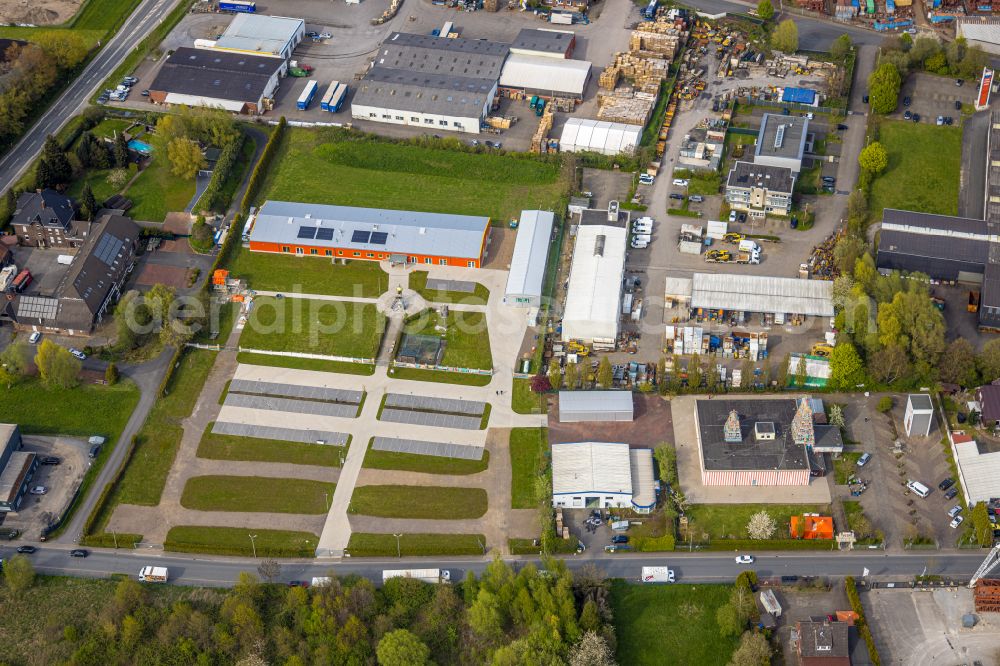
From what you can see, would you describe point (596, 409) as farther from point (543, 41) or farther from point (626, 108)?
point (543, 41)

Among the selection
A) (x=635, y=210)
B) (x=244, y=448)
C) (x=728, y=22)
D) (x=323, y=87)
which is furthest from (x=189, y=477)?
(x=728, y=22)

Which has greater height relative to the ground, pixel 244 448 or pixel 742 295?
pixel 742 295

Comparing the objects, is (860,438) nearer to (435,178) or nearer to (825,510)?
(825,510)

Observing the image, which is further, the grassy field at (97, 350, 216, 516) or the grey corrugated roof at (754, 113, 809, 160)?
the grey corrugated roof at (754, 113, 809, 160)

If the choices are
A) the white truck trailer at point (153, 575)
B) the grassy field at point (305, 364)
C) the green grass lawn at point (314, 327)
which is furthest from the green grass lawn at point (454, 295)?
the white truck trailer at point (153, 575)

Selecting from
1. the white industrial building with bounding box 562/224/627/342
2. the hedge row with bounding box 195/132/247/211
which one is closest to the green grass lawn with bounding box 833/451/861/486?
the white industrial building with bounding box 562/224/627/342

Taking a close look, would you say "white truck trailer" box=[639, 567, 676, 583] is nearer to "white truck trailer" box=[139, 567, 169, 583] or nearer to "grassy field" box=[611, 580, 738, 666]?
"grassy field" box=[611, 580, 738, 666]

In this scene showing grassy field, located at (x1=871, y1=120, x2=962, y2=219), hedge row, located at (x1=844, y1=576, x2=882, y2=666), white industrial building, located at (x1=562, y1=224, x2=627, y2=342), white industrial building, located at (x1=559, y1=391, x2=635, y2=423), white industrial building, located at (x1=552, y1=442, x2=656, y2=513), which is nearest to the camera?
hedge row, located at (x1=844, y1=576, x2=882, y2=666)
